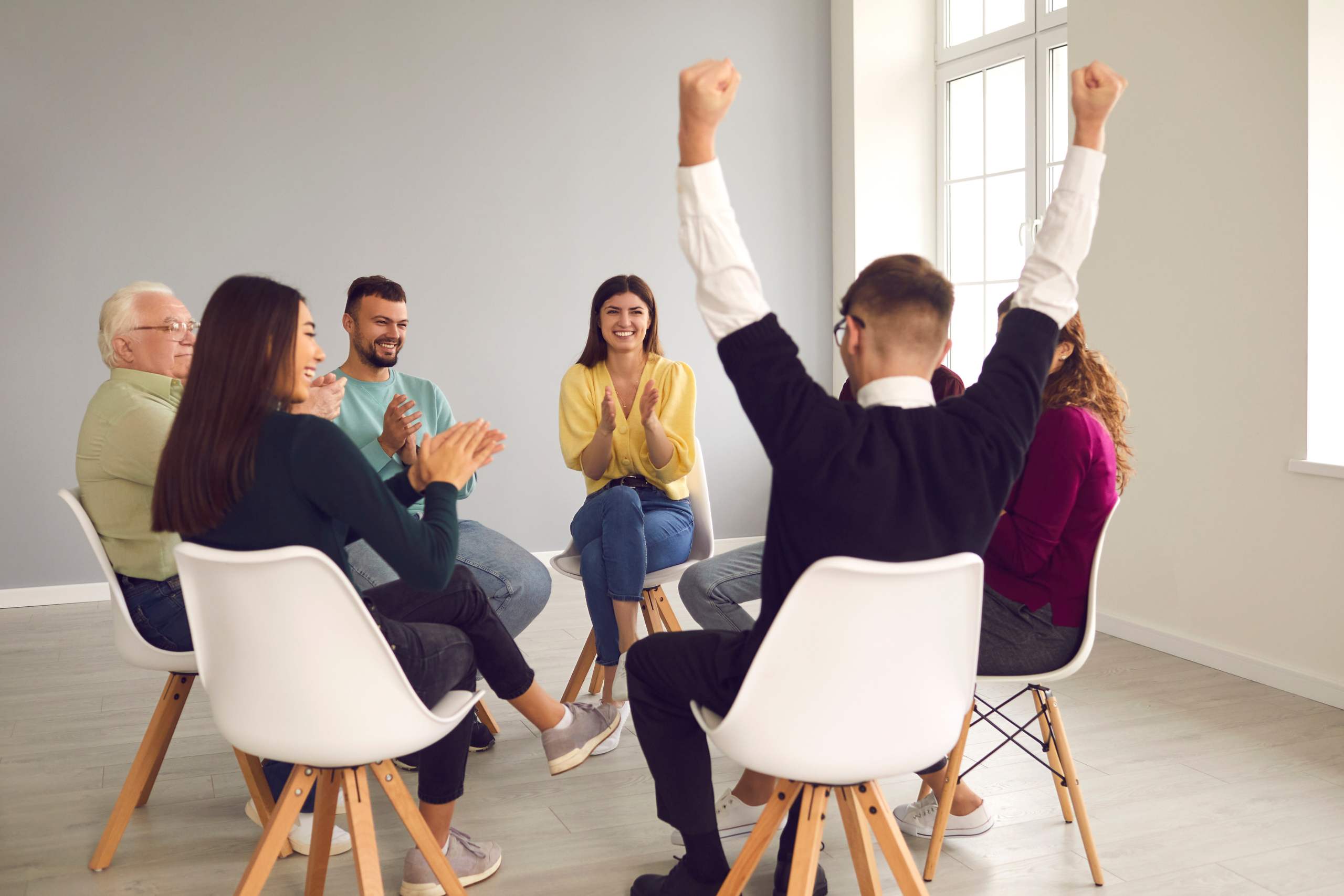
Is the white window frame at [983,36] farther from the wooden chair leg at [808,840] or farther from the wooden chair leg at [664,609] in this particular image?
the wooden chair leg at [808,840]

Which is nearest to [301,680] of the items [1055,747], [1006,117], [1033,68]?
[1055,747]

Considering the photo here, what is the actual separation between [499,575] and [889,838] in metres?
1.53

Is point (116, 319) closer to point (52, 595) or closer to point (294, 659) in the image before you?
point (294, 659)

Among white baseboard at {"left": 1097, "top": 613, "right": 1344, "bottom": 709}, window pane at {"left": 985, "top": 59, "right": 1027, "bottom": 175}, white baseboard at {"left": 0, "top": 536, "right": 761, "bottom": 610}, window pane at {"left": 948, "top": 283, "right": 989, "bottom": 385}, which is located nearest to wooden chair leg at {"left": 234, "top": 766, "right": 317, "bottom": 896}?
white baseboard at {"left": 1097, "top": 613, "right": 1344, "bottom": 709}

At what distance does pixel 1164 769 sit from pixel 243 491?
2291mm

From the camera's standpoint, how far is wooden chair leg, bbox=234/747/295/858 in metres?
2.30

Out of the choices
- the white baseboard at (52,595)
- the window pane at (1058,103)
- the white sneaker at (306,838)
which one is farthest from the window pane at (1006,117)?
the white baseboard at (52,595)

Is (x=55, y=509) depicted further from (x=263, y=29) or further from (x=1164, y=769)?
(x=1164, y=769)

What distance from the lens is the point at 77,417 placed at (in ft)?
15.5

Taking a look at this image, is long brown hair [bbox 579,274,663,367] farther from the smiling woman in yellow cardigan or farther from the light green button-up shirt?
the light green button-up shirt

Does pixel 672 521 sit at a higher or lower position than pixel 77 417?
lower

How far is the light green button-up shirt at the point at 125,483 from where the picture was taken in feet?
7.51

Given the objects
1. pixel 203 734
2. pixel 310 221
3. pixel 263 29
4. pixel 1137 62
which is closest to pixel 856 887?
pixel 203 734

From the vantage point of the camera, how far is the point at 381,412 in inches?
122
